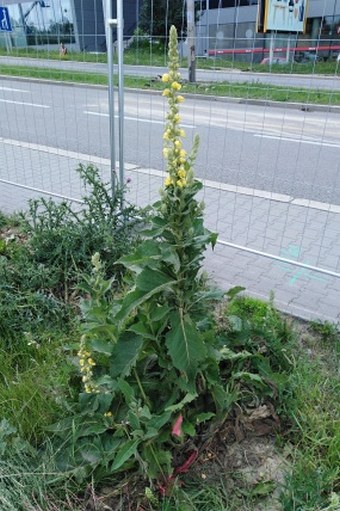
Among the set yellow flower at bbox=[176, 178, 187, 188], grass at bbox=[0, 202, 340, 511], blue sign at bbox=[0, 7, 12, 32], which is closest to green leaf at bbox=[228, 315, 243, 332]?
grass at bbox=[0, 202, 340, 511]

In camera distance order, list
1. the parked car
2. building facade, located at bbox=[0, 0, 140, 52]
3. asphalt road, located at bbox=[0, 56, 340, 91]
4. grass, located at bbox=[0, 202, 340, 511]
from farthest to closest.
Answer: building facade, located at bbox=[0, 0, 140, 52], asphalt road, located at bbox=[0, 56, 340, 91], the parked car, grass, located at bbox=[0, 202, 340, 511]

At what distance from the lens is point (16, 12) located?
5.39 meters

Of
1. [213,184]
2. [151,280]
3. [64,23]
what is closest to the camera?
[151,280]

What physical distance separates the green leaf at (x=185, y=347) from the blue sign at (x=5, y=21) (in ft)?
16.4

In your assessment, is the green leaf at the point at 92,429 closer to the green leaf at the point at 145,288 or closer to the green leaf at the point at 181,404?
the green leaf at the point at 181,404

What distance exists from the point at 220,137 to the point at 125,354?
8.13 meters

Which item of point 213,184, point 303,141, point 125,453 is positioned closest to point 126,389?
point 125,453

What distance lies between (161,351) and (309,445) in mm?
870

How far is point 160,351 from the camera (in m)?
1.98

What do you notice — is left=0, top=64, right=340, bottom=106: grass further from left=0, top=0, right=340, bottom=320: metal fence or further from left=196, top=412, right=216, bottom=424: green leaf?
left=196, top=412, right=216, bottom=424: green leaf

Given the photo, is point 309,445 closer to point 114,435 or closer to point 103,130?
point 114,435

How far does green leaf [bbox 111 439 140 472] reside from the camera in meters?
1.81

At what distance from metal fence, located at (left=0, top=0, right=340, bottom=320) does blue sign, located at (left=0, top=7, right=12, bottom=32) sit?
26 cm

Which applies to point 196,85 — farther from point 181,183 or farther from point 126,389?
point 126,389
